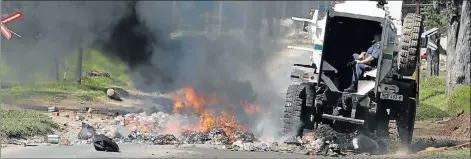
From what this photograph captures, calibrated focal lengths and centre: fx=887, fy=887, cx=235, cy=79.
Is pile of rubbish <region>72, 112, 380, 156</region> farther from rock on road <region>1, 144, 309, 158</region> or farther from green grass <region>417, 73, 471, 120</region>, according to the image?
green grass <region>417, 73, 471, 120</region>

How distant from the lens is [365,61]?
16.7 meters

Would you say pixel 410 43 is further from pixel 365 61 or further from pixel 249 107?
pixel 249 107

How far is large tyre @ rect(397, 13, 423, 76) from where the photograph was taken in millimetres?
15734

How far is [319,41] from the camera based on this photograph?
17156 millimetres

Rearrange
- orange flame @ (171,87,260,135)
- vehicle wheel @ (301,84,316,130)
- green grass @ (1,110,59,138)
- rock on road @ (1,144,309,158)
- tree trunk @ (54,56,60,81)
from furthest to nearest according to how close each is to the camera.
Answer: tree trunk @ (54,56,60,81) → orange flame @ (171,87,260,135) → vehicle wheel @ (301,84,316,130) → green grass @ (1,110,59,138) → rock on road @ (1,144,309,158)

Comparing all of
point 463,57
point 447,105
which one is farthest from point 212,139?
point 463,57

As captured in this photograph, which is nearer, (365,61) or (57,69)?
(365,61)

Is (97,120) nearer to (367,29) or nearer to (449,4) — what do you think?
(367,29)

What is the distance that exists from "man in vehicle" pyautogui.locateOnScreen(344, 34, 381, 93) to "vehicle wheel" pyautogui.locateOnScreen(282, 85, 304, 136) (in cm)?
90

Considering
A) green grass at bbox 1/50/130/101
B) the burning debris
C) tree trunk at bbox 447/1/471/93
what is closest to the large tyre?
the burning debris

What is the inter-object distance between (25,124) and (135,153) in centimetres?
301

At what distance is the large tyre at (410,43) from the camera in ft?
51.6

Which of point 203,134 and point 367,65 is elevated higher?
point 367,65

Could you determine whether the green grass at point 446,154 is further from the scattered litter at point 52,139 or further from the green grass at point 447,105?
the green grass at point 447,105
